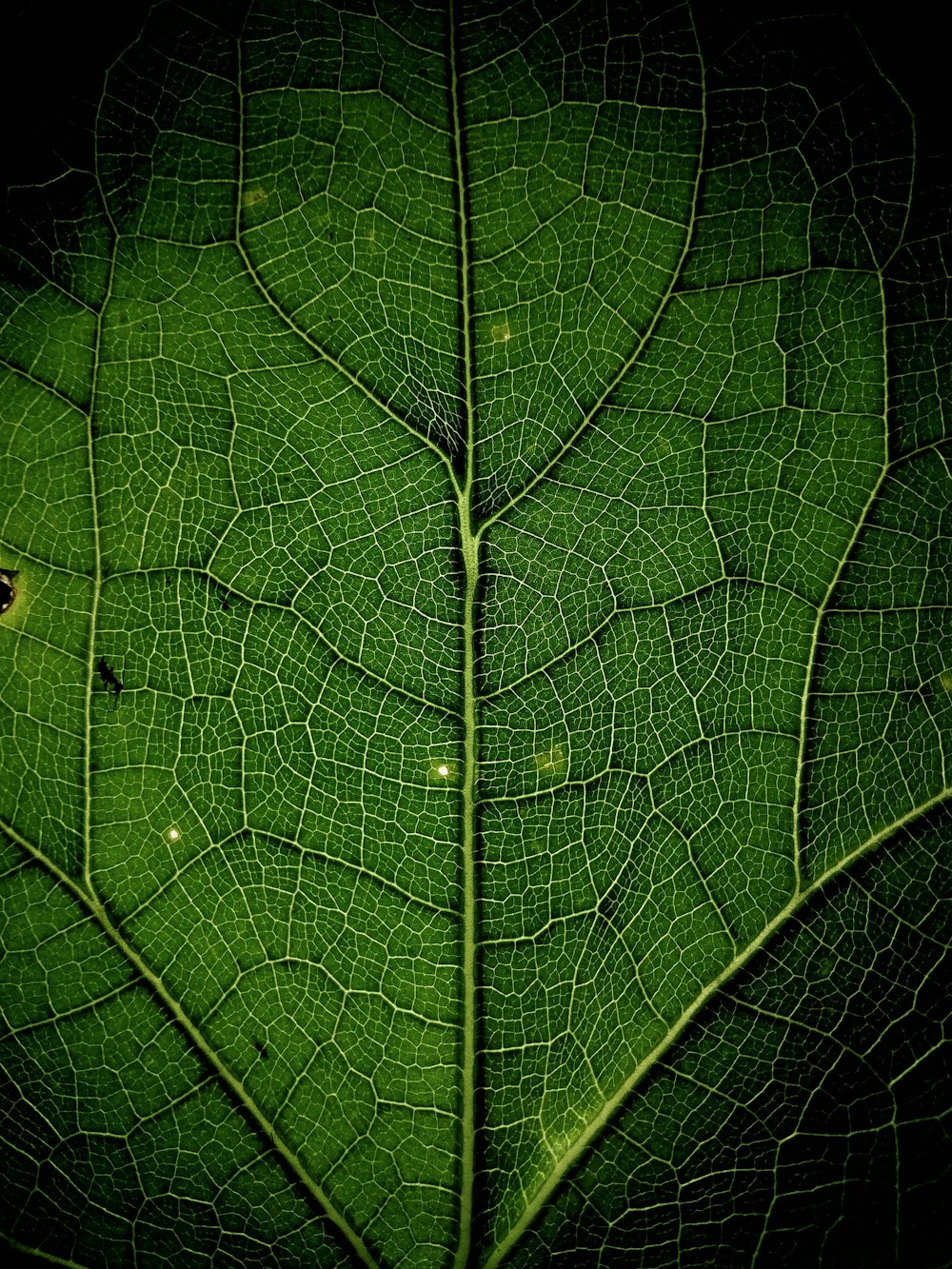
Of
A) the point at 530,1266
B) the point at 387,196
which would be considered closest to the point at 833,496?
the point at 387,196

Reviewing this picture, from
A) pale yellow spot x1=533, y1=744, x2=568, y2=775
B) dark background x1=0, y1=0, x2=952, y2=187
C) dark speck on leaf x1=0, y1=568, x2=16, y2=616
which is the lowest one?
pale yellow spot x1=533, y1=744, x2=568, y2=775

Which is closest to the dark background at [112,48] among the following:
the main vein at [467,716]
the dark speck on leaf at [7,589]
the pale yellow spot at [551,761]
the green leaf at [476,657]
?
the green leaf at [476,657]

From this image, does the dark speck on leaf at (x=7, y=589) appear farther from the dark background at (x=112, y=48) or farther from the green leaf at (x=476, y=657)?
the dark background at (x=112, y=48)

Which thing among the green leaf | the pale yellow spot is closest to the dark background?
the green leaf

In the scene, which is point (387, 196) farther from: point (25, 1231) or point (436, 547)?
point (25, 1231)

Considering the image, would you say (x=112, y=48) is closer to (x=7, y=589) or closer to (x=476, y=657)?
(x=7, y=589)

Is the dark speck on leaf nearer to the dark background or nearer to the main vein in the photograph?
the dark background

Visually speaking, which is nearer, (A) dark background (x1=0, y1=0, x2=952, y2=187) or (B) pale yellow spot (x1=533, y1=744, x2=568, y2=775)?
(A) dark background (x1=0, y1=0, x2=952, y2=187)

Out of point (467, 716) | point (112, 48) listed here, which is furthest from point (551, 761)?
point (112, 48)
